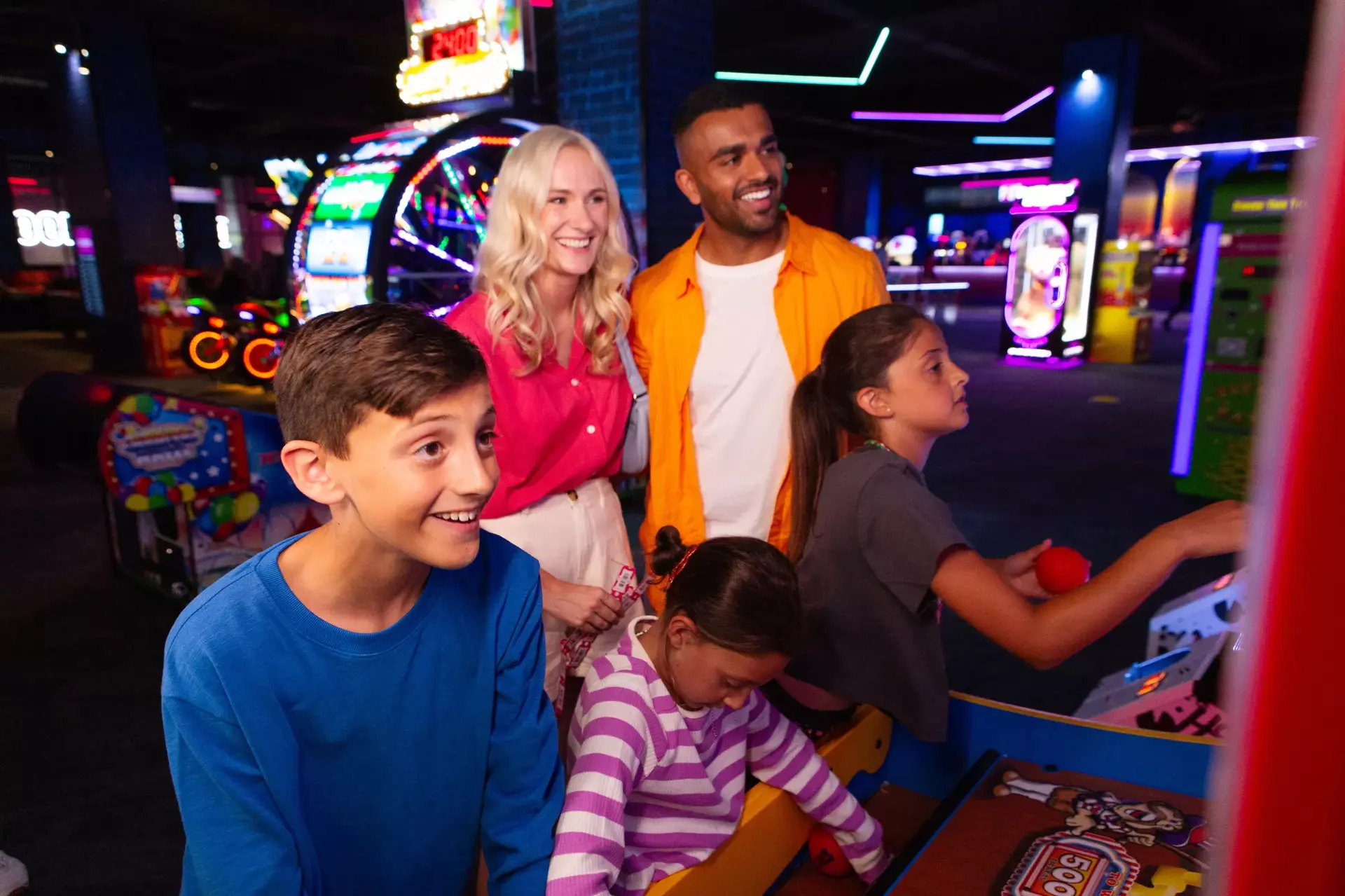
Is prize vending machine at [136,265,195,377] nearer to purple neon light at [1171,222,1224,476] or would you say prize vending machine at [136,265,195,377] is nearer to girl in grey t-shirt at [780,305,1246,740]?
purple neon light at [1171,222,1224,476]

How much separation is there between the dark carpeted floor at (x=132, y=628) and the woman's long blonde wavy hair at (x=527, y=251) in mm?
1704

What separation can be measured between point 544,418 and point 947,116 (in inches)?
661

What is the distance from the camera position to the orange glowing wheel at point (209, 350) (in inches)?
367

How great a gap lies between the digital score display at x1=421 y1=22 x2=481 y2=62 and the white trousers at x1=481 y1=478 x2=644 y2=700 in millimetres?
5123

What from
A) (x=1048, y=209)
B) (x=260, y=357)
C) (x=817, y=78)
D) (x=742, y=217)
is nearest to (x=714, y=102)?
(x=742, y=217)

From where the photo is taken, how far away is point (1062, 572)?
1399 millimetres

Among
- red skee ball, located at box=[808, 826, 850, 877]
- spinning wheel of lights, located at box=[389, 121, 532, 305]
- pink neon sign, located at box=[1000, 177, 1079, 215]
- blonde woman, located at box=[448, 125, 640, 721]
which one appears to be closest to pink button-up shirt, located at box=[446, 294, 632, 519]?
blonde woman, located at box=[448, 125, 640, 721]

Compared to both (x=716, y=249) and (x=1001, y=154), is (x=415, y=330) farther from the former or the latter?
(x=1001, y=154)

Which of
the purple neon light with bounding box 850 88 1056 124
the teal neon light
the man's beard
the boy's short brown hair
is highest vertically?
the purple neon light with bounding box 850 88 1056 124

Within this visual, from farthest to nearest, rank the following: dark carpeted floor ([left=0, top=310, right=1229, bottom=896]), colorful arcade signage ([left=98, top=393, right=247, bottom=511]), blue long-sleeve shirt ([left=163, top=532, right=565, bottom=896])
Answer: colorful arcade signage ([left=98, top=393, right=247, bottom=511]), dark carpeted floor ([left=0, top=310, right=1229, bottom=896]), blue long-sleeve shirt ([left=163, top=532, right=565, bottom=896])

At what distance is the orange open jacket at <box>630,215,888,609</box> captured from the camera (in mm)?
1902

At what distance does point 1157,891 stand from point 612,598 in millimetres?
978

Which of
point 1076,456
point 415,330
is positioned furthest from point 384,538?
point 1076,456

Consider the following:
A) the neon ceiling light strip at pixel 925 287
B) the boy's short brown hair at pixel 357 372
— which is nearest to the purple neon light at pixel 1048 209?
the neon ceiling light strip at pixel 925 287
